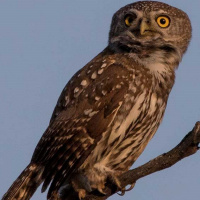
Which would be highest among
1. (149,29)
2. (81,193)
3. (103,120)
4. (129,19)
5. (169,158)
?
(129,19)

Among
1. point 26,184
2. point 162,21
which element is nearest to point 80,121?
point 26,184

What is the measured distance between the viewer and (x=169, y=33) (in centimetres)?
681

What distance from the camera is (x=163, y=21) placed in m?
6.81

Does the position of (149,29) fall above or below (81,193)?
above

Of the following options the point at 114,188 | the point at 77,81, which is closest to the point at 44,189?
the point at 114,188

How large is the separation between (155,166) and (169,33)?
2205 mm

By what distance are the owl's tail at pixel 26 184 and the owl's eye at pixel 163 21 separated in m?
2.19

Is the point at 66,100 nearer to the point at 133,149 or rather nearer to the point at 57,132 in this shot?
the point at 57,132

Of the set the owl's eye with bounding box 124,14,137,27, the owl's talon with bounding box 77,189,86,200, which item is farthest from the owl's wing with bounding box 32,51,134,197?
the owl's eye with bounding box 124,14,137,27

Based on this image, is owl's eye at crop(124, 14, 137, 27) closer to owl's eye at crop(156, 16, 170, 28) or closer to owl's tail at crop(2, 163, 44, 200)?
owl's eye at crop(156, 16, 170, 28)

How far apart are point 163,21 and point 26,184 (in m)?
2.47

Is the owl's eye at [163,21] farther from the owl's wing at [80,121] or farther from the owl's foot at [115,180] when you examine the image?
the owl's foot at [115,180]

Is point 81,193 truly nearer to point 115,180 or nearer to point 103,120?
point 115,180

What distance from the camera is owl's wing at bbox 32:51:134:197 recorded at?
5.93 m
